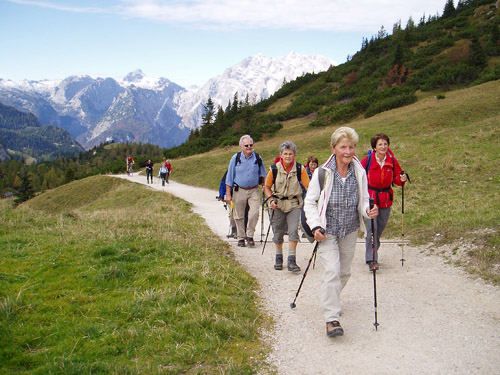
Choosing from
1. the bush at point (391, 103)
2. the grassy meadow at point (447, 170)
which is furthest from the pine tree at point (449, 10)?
the grassy meadow at point (447, 170)

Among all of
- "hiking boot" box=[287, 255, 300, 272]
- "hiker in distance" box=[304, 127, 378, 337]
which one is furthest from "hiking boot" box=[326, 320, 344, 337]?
"hiking boot" box=[287, 255, 300, 272]

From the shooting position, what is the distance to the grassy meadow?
365 inches

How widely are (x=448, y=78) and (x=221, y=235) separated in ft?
141

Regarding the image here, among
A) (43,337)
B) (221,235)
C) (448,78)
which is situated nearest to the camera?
(43,337)

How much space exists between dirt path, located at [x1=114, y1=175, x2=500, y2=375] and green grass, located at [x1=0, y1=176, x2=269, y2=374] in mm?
472

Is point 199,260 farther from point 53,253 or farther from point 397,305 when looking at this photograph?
point 397,305

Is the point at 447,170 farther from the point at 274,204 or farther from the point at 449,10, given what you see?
the point at 449,10

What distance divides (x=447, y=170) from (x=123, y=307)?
16.0 m

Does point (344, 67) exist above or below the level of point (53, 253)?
Answer: above

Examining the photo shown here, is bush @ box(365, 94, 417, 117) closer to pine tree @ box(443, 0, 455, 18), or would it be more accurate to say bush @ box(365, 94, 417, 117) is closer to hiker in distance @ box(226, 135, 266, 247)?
hiker in distance @ box(226, 135, 266, 247)

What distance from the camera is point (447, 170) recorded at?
55.8 feet

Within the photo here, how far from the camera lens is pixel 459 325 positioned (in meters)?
5.34

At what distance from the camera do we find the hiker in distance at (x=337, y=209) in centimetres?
514

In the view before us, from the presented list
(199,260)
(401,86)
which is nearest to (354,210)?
(199,260)
